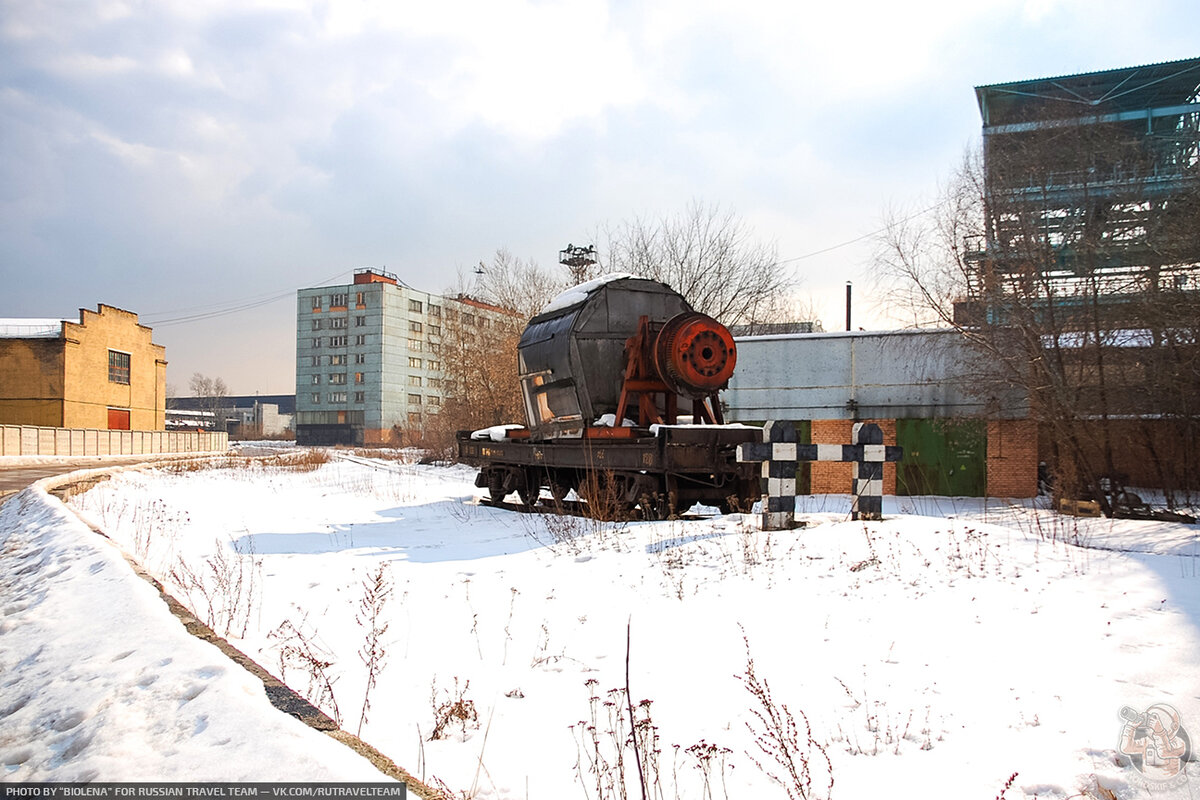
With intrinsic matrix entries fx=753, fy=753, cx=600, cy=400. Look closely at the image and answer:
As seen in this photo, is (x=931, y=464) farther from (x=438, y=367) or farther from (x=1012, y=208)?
(x=438, y=367)

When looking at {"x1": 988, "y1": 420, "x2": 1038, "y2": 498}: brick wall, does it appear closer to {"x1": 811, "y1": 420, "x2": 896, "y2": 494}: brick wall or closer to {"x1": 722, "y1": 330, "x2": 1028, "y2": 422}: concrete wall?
{"x1": 722, "y1": 330, "x2": 1028, "y2": 422}: concrete wall

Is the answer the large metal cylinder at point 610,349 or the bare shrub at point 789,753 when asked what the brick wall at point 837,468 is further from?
the bare shrub at point 789,753

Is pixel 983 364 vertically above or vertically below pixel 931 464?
above

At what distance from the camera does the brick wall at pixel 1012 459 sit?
56.9 ft

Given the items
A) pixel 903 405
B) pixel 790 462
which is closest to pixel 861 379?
pixel 903 405

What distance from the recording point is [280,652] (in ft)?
13.1

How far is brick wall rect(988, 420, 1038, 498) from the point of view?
56.9 ft

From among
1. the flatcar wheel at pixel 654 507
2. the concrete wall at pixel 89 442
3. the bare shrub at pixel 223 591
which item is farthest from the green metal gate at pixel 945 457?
the concrete wall at pixel 89 442

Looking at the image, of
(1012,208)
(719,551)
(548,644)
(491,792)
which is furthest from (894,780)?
(1012,208)

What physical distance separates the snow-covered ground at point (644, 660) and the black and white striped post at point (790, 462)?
0.46 meters

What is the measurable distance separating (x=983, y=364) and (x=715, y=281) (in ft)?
43.0

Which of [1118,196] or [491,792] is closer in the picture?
[491,792]

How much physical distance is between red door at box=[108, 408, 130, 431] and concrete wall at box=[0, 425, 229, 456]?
2.08 m

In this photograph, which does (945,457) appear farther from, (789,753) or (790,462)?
(789,753)
